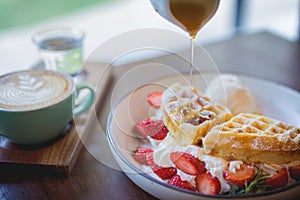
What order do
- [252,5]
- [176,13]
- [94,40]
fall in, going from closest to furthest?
[176,13]
[94,40]
[252,5]

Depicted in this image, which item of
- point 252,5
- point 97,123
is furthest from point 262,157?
point 252,5

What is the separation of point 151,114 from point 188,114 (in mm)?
114

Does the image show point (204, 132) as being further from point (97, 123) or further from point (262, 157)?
point (97, 123)

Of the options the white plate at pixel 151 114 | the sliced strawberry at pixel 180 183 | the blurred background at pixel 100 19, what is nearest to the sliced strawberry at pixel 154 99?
the white plate at pixel 151 114

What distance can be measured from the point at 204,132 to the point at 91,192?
0.87 feet

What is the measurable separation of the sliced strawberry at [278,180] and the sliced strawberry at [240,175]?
0.11 feet

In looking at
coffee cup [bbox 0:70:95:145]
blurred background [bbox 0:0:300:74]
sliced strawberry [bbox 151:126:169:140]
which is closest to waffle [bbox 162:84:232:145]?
sliced strawberry [bbox 151:126:169:140]

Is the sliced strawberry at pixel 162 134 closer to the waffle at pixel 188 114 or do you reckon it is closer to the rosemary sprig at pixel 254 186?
the waffle at pixel 188 114

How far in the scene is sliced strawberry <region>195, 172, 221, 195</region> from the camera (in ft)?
2.31

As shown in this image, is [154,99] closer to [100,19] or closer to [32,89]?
[32,89]

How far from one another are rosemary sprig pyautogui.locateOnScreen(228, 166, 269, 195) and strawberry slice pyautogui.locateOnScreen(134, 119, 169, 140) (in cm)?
20

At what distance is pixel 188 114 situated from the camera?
82 cm

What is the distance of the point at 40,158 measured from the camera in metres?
0.84

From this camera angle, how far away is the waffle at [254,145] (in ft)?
2.39
